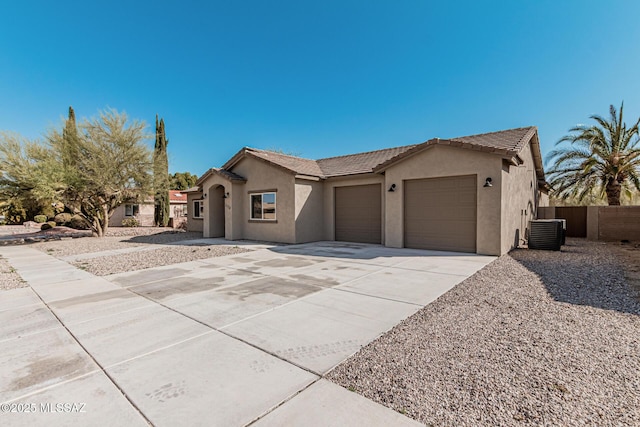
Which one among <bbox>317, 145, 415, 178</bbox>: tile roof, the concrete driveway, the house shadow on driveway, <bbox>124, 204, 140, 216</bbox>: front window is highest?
<bbox>317, 145, 415, 178</bbox>: tile roof

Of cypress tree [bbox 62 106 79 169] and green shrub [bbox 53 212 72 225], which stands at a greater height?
cypress tree [bbox 62 106 79 169]

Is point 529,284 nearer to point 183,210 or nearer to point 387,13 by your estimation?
point 387,13

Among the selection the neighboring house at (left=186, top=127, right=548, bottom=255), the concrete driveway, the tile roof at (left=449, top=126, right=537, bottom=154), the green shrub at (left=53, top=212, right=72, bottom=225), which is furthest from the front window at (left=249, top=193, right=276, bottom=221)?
the green shrub at (left=53, top=212, right=72, bottom=225)

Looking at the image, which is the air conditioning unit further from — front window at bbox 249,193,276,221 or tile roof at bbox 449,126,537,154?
front window at bbox 249,193,276,221

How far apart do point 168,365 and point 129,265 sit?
701 centimetres

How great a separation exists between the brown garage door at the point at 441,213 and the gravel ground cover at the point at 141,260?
6.97 meters

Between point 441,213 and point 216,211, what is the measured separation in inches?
501

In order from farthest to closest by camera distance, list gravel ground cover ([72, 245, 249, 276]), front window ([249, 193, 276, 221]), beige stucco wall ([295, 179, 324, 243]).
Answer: front window ([249, 193, 276, 221])
beige stucco wall ([295, 179, 324, 243])
gravel ground cover ([72, 245, 249, 276])

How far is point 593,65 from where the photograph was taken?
1328cm

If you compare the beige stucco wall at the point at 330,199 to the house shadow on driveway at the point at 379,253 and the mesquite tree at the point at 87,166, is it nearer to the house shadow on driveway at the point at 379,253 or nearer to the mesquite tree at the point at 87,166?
the house shadow on driveway at the point at 379,253

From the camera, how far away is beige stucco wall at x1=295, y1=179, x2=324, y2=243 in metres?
14.1

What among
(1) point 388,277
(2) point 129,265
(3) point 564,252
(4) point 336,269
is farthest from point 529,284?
(2) point 129,265

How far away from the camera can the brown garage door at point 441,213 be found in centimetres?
1064

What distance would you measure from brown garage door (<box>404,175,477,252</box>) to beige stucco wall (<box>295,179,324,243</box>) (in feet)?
15.6
